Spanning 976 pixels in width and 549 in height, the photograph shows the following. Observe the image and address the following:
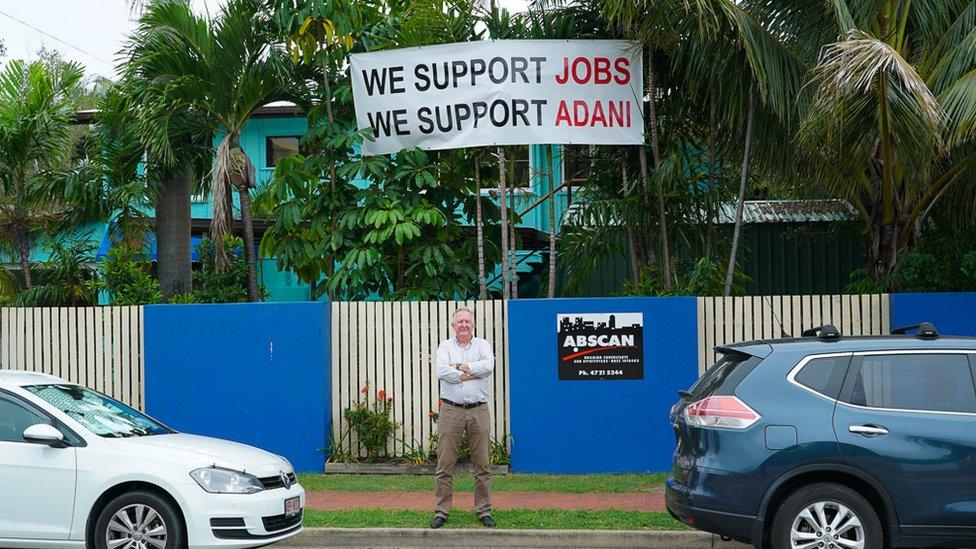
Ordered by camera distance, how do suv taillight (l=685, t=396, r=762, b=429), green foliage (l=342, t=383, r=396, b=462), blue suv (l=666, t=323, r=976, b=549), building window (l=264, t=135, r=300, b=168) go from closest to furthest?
blue suv (l=666, t=323, r=976, b=549) < suv taillight (l=685, t=396, r=762, b=429) < green foliage (l=342, t=383, r=396, b=462) < building window (l=264, t=135, r=300, b=168)

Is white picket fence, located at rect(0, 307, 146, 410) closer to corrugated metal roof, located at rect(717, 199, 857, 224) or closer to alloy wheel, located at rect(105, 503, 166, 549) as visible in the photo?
alloy wheel, located at rect(105, 503, 166, 549)

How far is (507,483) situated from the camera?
11.5 meters

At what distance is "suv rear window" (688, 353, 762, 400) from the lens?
7645 millimetres

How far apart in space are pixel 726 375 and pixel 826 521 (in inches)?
46.2

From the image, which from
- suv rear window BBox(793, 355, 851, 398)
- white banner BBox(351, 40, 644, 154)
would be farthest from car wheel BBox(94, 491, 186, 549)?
white banner BBox(351, 40, 644, 154)

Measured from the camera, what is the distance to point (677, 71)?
42.9 ft

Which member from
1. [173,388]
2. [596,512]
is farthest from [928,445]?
[173,388]

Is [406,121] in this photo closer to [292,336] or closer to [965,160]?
[292,336]

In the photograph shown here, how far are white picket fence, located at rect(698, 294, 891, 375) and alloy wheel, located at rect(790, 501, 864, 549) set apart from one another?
469cm

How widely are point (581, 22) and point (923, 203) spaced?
4.55 meters

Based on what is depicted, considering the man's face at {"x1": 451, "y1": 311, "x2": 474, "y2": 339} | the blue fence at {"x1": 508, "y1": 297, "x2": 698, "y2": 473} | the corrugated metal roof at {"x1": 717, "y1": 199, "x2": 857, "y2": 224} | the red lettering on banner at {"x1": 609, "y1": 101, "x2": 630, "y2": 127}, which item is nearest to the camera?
the man's face at {"x1": 451, "y1": 311, "x2": 474, "y2": 339}

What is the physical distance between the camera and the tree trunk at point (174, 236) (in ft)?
47.2

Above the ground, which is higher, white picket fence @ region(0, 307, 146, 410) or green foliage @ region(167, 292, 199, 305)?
green foliage @ region(167, 292, 199, 305)

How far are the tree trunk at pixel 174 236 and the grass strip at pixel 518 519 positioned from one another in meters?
5.42
